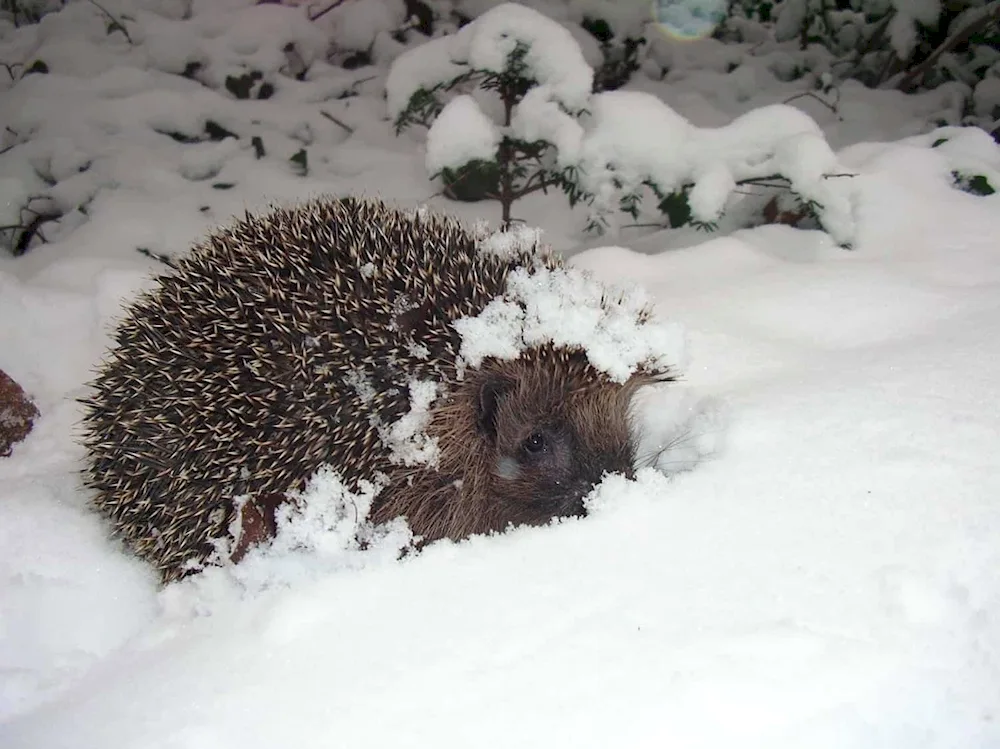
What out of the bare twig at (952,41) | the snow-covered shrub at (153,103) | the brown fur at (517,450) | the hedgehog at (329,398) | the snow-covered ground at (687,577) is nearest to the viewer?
the snow-covered ground at (687,577)

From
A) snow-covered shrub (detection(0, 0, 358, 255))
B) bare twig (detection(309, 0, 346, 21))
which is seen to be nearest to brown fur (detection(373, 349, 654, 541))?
snow-covered shrub (detection(0, 0, 358, 255))

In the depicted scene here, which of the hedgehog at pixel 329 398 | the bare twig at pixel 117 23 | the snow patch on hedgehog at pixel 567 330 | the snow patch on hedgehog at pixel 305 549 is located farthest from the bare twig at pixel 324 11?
the snow patch on hedgehog at pixel 305 549

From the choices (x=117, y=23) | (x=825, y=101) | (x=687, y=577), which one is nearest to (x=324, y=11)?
(x=117, y=23)

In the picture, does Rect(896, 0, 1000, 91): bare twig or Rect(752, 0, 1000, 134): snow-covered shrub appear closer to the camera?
Rect(896, 0, 1000, 91): bare twig

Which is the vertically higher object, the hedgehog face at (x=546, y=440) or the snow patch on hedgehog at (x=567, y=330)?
the snow patch on hedgehog at (x=567, y=330)

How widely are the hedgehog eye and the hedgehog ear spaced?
0.09 m

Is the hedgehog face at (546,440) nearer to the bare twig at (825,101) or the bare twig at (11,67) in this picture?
the bare twig at (825,101)

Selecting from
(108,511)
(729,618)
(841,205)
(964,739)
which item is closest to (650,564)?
(729,618)

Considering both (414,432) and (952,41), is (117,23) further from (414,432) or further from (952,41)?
(952,41)

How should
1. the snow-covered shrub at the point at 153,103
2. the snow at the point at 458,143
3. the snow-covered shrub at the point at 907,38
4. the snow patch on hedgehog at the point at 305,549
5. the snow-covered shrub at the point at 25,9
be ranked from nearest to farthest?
1. the snow patch on hedgehog at the point at 305,549
2. the snow at the point at 458,143
3. the snow-covered shrub at the point at 153,103
4. the snow-covered shrub at the point at 907,38
5. the snow-covered shrub at the point at 25,9

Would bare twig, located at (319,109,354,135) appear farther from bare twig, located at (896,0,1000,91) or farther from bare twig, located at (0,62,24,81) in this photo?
bare twig, located at (896,0,1000,91)

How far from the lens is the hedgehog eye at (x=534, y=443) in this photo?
2.02 m

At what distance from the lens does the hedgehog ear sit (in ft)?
6.46

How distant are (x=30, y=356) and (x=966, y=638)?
2.86m
